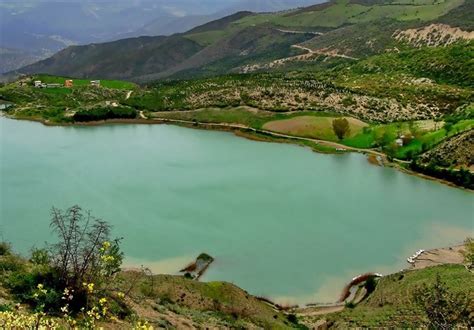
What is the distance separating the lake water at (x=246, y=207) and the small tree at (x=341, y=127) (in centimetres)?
656

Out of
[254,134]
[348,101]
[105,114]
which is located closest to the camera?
[254,134]

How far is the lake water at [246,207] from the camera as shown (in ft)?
93.2

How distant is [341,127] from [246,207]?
27.8m

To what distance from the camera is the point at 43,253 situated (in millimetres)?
17891

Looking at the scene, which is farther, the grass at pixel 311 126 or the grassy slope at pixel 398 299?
the grass at pixel 311 126

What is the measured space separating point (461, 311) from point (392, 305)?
413cm

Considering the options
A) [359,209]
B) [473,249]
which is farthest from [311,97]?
[473,249]

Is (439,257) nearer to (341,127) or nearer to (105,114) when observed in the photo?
(341,127)

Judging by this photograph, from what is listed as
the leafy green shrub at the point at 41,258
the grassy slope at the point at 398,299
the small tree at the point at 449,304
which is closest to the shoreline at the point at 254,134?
the grassy slope at the point at 398,299

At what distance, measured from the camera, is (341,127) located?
60.1 meters

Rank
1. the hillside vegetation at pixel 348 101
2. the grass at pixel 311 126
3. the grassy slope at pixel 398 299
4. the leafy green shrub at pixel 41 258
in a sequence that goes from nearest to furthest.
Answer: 1. the leafy green shrub at pixel 41 258
2. the grassy slope at pixel 398 299
3. the hillside vegetation at pixel 348 101
4. the grass at pixel 311 126

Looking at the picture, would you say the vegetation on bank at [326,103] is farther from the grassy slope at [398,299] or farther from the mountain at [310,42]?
the mountain at [310,42]

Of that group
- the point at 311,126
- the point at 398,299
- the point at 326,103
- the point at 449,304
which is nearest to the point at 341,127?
the point at 311,126

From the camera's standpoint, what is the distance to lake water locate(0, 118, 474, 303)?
2842cm
